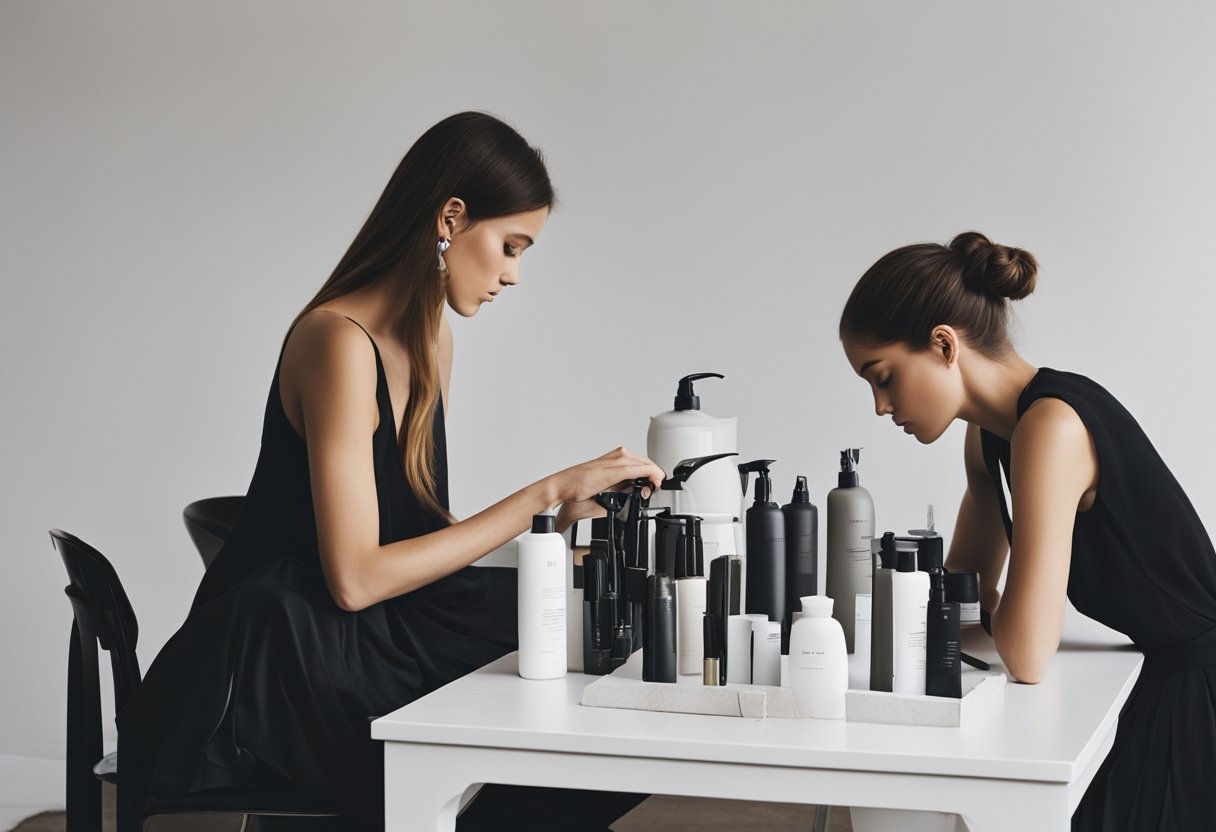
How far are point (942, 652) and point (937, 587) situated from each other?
7 centimetres

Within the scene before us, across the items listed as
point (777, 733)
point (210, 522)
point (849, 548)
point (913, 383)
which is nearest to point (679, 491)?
point (849, 548)

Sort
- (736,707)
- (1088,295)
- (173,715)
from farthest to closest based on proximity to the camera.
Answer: (1088,295), (173,715), (736,707)

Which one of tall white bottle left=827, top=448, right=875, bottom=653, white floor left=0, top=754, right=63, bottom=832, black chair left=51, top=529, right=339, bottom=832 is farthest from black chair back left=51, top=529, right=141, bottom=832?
white floor left=0, top=754, right=63, bottom=832

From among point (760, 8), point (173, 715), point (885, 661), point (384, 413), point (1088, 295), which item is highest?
point (760, 8)

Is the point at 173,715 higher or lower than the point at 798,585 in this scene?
lower

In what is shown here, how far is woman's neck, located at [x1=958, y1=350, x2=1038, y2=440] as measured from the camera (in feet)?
5.41

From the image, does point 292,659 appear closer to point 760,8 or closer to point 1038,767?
point 1038,767

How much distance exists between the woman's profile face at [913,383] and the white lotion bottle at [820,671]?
1.67ft

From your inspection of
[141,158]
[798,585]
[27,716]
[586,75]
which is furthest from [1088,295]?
[27,716]

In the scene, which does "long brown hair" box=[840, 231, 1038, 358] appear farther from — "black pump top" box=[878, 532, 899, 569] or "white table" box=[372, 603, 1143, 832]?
"white table" box=[372, 603, 1143, 832]

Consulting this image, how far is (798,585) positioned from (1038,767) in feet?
1.79

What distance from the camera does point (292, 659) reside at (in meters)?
1.53

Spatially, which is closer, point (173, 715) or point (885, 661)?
point (885, 661)

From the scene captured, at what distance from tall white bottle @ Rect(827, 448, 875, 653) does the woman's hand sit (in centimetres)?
25
